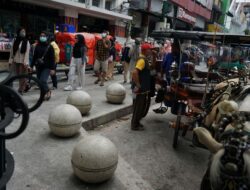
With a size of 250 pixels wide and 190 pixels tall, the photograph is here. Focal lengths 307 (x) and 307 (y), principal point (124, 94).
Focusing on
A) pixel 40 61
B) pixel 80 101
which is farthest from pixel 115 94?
pixel 40 61

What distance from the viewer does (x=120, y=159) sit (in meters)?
5.32

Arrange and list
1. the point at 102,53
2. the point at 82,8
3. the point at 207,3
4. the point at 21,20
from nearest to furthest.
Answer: the point at 102,53 < the point at 21,20 < the point at 82,8 < the point at 207,3

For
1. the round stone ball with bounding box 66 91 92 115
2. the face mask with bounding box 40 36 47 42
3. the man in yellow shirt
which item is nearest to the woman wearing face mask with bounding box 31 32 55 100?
the face mask with bounding box 40 36 47 42

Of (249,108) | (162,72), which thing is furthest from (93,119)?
(249,108)

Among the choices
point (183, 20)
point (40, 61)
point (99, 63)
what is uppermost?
point (183, 20)

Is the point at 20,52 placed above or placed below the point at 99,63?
above

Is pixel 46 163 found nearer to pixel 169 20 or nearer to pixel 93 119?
pixel 93 119

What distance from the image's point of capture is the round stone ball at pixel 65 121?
5.75m

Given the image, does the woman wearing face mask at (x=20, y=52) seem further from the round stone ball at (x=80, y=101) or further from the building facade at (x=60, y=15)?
the building facade at (x=60, y=15)

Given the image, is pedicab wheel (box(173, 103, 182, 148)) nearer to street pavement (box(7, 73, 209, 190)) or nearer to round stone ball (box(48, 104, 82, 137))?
street pavement (box(7, 73, 209, 190))

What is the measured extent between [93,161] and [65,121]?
5.48 feet

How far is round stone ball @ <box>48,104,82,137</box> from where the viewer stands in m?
5.75

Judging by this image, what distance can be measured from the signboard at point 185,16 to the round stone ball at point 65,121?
28986 mm

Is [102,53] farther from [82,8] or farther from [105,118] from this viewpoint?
[82,8]
